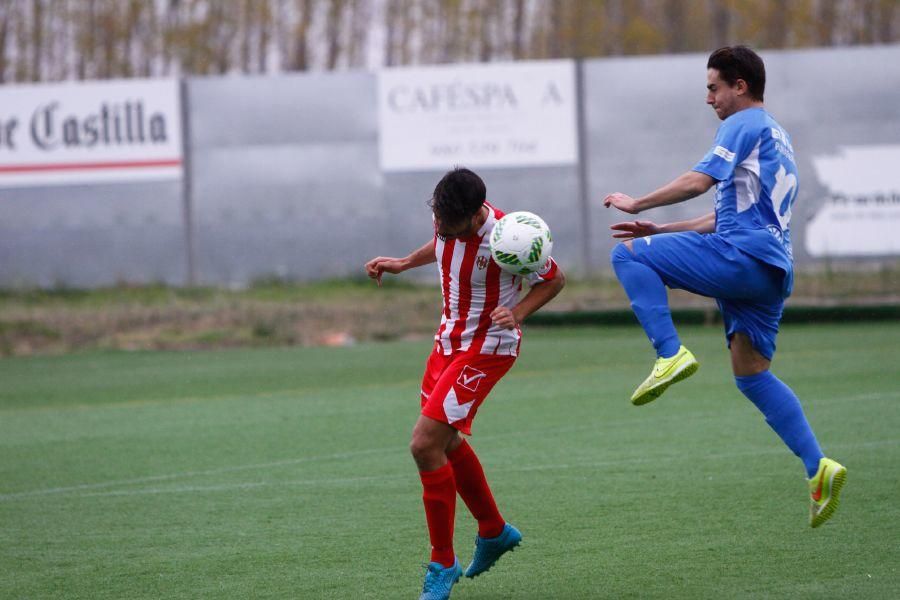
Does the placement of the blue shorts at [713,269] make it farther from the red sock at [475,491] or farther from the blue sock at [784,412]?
the red sock at [475,491]

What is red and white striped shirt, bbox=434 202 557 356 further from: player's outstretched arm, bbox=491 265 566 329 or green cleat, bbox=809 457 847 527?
green cleat, bbox=809 457 847 527

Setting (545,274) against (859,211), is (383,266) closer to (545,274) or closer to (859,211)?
(545,274)

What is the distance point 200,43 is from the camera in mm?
41812

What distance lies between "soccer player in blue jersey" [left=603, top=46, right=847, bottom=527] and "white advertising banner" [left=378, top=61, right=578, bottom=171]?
16.1 metres

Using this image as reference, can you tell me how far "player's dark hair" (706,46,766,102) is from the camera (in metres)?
6.35

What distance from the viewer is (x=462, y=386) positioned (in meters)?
5.98

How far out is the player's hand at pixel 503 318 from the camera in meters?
5.80

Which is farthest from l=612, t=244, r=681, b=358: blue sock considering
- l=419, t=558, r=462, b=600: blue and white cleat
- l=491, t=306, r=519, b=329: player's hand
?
l=419, t=558, r=462, b=600: blue and white cleat

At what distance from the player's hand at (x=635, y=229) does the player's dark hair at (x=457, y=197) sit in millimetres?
866

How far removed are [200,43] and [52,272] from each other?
20036 mm

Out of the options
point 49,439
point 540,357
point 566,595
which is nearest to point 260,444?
point 49,439

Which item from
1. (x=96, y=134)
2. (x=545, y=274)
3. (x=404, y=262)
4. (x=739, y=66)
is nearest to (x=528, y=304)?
(x=545, y=274)

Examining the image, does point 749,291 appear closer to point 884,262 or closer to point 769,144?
point 769,144

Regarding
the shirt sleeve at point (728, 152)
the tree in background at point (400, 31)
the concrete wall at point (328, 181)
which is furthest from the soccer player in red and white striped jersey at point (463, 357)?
the tree in background at point (400, 31)
